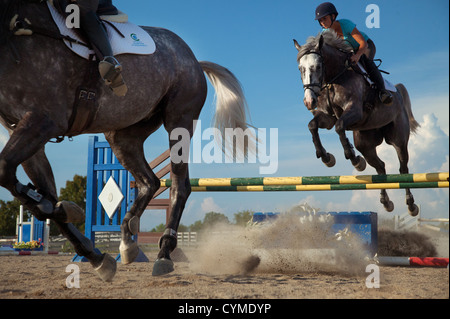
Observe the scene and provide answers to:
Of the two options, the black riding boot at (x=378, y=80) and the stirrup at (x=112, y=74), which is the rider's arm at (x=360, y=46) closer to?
the black riding boot at (x=378, y=80)

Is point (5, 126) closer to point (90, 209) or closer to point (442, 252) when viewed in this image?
point (90, 209)

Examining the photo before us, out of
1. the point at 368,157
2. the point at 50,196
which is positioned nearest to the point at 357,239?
the point at 368,157

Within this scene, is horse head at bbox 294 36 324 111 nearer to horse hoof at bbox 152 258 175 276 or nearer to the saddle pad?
the saddle pad

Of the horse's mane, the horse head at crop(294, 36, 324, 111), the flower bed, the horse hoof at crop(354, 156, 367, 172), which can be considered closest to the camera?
the horse head at crop(294, 36, 324, 111)

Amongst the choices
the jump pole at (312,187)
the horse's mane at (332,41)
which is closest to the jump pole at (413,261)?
the jump pole at (312,187)

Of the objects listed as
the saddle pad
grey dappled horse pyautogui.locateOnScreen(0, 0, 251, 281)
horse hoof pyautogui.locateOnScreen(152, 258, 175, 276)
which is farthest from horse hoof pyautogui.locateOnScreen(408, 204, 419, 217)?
the saddle pad

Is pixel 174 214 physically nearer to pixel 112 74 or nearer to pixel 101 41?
pixel 112 74

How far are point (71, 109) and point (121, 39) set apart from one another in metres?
0.66

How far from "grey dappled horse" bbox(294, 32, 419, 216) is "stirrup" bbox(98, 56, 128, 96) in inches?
80.1

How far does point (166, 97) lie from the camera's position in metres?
3.80

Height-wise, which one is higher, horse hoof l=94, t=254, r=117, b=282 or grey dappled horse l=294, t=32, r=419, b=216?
grey dappled horse l=294, t=32, r=419, b=216

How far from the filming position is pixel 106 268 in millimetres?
3180

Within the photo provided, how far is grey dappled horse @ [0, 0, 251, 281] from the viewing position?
2.78 m
